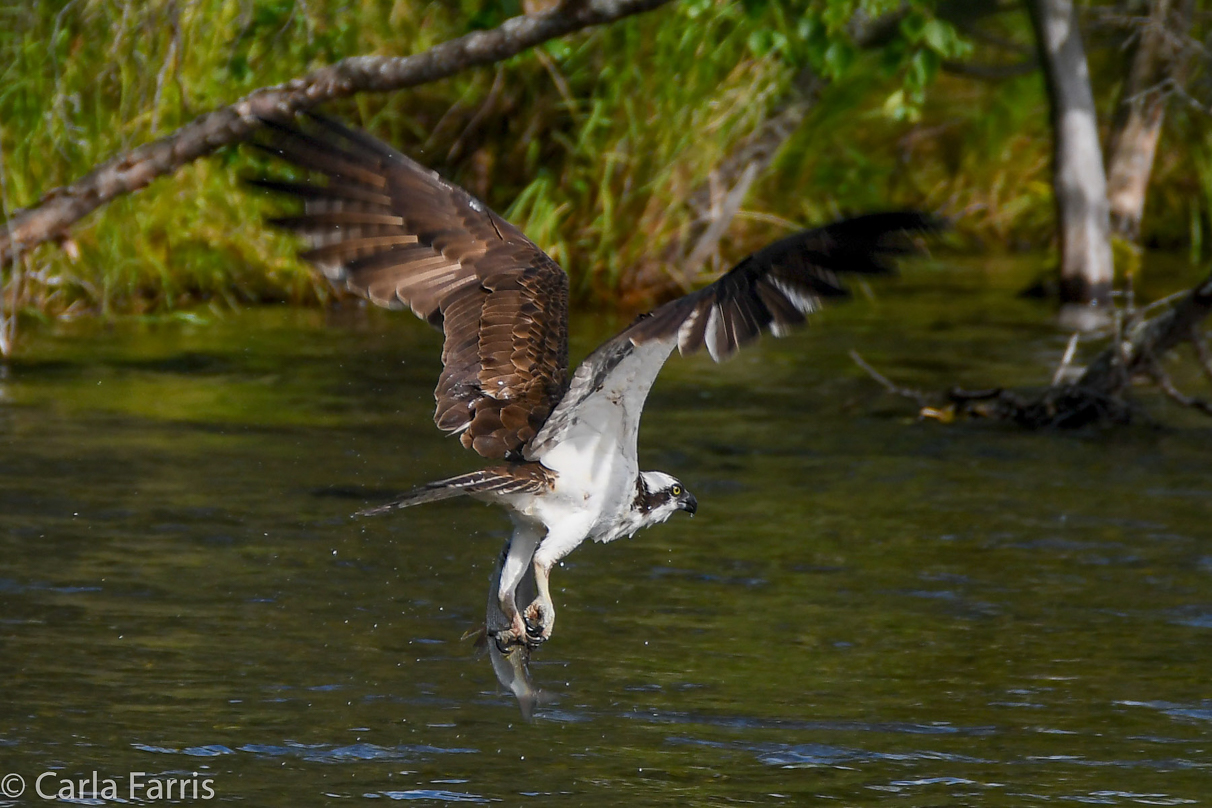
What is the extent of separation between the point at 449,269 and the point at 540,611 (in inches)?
45.0

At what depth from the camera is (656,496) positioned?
19.7ft

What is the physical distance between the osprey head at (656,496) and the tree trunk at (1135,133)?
9.31 metres

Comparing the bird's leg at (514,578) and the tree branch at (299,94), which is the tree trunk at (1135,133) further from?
the bird's leg at (514,578)

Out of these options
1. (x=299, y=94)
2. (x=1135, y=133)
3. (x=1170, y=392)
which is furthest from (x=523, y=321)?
(x=1135, y=133)

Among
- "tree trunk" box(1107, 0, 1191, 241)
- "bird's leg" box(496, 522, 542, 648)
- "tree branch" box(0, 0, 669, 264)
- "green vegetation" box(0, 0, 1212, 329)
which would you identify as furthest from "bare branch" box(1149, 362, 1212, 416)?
"tree trunk" box(1107, 0, 1191, 241)

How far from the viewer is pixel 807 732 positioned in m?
5.45

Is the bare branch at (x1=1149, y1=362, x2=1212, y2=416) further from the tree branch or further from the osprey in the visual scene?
the osprey

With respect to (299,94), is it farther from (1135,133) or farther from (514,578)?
(1135,133)

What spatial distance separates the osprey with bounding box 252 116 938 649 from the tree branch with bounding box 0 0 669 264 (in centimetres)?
185

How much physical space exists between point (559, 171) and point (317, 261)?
691 cm

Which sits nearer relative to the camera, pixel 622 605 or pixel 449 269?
pixel 449 269

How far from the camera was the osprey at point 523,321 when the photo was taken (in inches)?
198

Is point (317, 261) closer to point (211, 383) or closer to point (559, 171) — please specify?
point (211, 383)

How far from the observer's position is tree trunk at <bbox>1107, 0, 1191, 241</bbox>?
48.0ft
